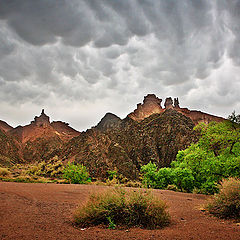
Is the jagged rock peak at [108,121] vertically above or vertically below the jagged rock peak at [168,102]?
below

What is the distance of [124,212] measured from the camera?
5742 mm

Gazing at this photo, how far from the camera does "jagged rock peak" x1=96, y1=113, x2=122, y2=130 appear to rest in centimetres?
5968

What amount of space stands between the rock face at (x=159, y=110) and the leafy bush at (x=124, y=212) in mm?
61046

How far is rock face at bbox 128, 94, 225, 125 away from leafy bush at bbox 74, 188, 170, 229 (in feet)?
200

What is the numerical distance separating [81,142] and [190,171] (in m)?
36.3

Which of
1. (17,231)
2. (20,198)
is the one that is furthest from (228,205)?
(20,198)

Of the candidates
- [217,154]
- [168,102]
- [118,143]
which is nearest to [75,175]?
[217,154]

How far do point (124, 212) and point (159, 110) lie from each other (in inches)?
2830

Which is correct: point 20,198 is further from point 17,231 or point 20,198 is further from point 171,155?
point 171,155

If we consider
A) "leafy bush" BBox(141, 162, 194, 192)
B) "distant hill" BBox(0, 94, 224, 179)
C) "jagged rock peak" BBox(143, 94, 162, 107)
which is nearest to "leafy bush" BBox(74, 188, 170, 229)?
"leafy bush" BBox(141, 162, 194, 192)

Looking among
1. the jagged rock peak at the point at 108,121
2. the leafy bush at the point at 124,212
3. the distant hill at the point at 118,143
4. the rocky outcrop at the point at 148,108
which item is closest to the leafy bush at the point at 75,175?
the leafy bush at the point at 124,212

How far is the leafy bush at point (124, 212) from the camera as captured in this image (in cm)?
559

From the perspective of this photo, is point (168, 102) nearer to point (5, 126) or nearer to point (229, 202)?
point (5, 126)

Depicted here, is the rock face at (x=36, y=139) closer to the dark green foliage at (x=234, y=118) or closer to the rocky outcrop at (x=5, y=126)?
the rocky outcrop at (x=5, y=126)
